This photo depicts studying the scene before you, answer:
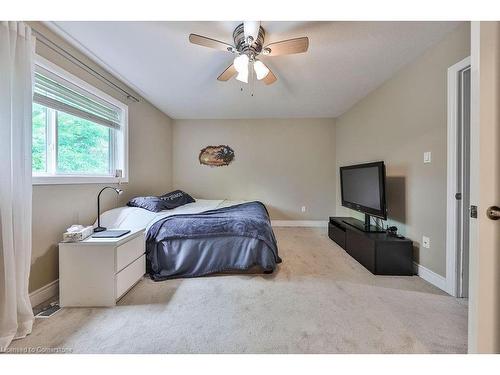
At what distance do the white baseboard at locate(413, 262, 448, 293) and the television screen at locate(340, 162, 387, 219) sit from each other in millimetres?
590

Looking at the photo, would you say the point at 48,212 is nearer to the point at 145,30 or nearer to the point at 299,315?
the point at 145,30

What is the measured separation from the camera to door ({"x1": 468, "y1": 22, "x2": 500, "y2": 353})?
91 centimetres

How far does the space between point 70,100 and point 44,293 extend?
5.78ft

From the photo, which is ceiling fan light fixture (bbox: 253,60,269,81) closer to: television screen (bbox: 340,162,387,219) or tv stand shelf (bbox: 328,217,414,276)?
television screen (bbox: 340,162,387,219)

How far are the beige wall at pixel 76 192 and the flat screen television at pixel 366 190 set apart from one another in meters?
3.25

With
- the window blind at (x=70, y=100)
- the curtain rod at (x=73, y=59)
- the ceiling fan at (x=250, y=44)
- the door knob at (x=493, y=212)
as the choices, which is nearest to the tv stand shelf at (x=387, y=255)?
the door knob at (x=493, y=212)

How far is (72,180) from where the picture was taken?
2021 millimetres

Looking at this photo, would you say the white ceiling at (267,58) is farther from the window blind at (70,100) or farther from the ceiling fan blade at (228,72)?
the window blind at (70,100)

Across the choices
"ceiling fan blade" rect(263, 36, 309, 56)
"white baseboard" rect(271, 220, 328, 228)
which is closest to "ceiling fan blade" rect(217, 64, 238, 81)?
"ceiling fan blade" rect(263, 36, 309, 56)

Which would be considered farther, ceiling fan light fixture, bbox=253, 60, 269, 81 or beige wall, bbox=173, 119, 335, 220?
beige wall, bbox=173, 119, 335, 220

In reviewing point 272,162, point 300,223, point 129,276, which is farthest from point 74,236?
point 300,223

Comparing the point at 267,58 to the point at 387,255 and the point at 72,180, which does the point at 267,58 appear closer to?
the point at 72,180

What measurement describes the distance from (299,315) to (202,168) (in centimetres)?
367
